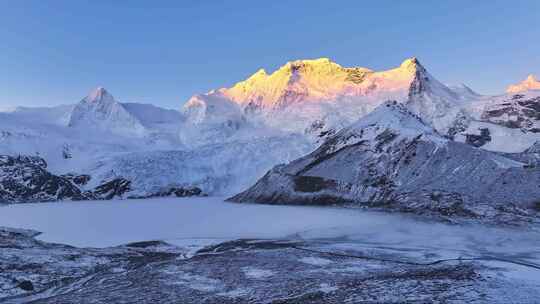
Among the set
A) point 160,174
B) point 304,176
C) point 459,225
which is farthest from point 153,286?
point 160,174

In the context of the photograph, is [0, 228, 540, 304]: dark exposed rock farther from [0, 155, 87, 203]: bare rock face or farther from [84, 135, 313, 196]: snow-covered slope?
[0, 155, 87, 203]: bare rock face

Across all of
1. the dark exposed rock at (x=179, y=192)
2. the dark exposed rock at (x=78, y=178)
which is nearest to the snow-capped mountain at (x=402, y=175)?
the dark exposed rock at (x=179, y=192)

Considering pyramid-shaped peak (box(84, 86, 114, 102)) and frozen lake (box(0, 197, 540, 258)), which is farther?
pyramid-shaped peak (box(84, 86, 114, 102))

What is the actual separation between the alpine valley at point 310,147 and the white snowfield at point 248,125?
0.47m

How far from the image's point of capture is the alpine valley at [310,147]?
63094 mm

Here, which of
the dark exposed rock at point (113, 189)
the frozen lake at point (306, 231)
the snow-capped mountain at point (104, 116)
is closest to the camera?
the frozen lake at point (306, 231)

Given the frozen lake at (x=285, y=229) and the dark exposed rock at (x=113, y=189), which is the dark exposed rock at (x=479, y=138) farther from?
the dark exposed rock at (x=113, y=189)

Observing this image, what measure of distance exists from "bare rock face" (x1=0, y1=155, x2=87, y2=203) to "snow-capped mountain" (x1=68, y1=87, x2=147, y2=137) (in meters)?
57.2

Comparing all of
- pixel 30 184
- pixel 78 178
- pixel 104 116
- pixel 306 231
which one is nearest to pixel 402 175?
pixel 306 231

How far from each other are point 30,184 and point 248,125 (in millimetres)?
76024

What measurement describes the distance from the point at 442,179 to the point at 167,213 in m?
35.8

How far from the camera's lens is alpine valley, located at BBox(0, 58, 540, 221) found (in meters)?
63.1

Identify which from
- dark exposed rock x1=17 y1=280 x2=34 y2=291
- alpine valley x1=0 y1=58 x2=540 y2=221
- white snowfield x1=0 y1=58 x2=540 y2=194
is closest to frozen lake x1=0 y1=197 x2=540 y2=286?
alpine valley x1=0 y1=58 x2=540 y2=221

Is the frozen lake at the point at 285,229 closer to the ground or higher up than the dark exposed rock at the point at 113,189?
closer to the ground
